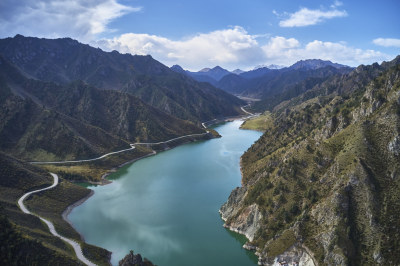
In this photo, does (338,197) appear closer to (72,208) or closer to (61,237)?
(61,237)

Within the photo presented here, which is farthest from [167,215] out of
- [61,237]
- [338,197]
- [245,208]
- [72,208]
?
[338,197]

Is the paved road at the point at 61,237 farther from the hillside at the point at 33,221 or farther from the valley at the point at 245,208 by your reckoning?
the hillside at the point at 33,221

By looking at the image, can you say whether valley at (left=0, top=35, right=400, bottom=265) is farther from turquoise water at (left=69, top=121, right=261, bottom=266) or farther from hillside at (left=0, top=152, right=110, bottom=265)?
turquoise water at (left=69, top=121, right=261, bottom=266)

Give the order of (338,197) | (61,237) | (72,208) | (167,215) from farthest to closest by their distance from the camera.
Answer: (72,208) < (167,215) < (61,237) < (338,197)

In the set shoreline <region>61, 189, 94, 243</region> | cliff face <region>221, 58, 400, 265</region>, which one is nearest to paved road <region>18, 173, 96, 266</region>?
shoreline <region>61, 189, 94, 243</region>

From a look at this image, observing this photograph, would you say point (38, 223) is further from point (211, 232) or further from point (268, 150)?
point (268, 150)

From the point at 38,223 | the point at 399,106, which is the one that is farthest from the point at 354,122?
the point at 38,223

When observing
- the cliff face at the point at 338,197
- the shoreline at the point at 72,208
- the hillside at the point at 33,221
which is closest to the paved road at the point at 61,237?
the hillside at the point at 33,221
